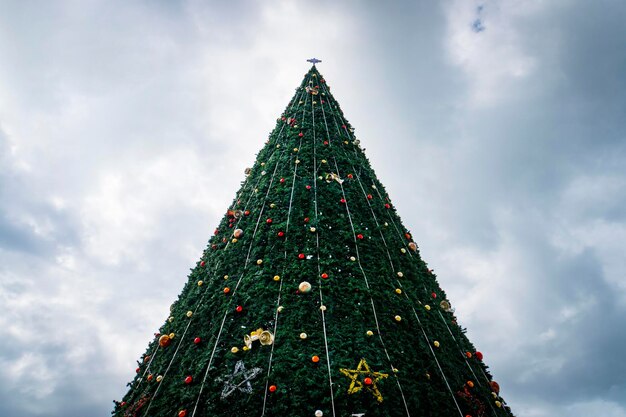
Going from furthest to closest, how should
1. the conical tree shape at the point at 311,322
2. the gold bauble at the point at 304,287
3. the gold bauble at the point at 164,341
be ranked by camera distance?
the gold bauble at the point at 164,341
the gold bauble at the point at 304,287
the conical tree shape at the point at 311,322

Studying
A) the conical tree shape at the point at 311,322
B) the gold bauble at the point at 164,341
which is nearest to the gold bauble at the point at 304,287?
the conical tree shape at the point at 311,322

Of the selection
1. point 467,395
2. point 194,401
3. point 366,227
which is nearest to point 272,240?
point 366,227

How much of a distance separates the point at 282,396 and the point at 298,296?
1347 millimetres

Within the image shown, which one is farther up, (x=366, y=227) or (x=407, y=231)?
(x=407, y=231)

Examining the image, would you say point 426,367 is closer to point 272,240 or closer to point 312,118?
point 272,240

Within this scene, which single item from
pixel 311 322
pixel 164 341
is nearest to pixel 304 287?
pixel 311 322

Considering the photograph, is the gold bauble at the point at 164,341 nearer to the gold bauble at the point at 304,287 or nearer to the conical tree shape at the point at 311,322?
the conical tree shape at the point at 311,322

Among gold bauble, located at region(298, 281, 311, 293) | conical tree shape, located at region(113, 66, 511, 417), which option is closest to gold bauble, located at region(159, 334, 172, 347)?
conical tree shape, located at region(113, 66, 511, 417)

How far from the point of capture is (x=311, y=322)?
4.64 meters

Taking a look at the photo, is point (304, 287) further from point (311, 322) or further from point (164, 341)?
point (164, 341)

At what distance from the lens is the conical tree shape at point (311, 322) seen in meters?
4.04

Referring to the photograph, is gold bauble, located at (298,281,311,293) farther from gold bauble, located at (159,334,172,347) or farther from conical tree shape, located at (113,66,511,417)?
gold bauble, located at (159,334,172,347)

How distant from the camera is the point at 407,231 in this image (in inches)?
280

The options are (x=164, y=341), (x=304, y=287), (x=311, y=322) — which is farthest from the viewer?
(x=164, y=341)
